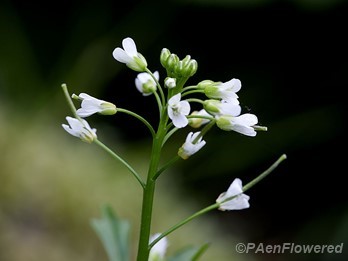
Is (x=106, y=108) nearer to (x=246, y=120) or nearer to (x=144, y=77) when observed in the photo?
(x=144, y=77)

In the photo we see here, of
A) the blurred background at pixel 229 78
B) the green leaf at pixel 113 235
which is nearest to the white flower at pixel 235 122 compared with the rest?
the green leaf at pixel 113 235

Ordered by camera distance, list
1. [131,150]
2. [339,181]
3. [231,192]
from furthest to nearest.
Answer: [339,181], [131,150], [231,192]

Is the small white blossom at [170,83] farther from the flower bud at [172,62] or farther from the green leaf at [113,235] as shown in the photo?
the green leaf at [113,235]

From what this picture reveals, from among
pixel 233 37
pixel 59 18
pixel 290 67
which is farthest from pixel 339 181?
pixel 59 18

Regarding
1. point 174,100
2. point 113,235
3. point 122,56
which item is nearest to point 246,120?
point 174,100

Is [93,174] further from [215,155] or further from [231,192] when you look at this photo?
[231,192]

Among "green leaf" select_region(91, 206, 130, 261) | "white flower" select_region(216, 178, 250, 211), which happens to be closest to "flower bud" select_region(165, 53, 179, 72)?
Answer: "white flower" select_region(216, 178, 250, 211)
